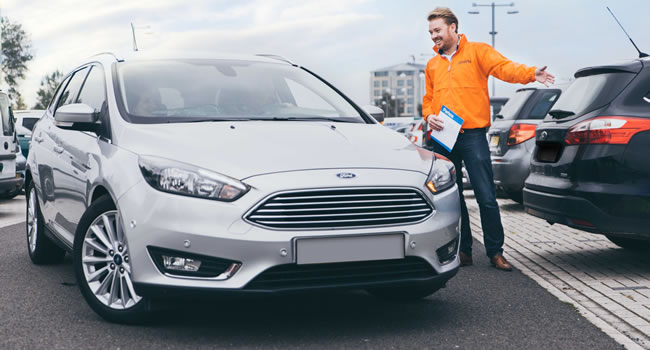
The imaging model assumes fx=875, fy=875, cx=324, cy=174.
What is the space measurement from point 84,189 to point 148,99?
0.64 meters

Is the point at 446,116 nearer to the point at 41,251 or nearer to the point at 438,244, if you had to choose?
the point at 438,244

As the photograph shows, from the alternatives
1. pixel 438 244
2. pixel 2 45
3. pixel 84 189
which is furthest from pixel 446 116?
pixel 2 45

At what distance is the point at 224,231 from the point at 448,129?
2.83 m

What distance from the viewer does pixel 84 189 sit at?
504 cm

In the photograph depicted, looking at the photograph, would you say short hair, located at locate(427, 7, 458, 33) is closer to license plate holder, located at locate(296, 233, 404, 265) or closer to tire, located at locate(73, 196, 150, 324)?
license plate holder, located at locate(296, 233, 404, 265)

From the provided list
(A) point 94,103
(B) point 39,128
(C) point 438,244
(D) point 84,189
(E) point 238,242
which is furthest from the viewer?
(B) point 39,128

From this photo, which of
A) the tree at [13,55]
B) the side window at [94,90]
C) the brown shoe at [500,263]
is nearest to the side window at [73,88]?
the side window at [94,90]

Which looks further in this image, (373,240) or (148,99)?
(148,99)

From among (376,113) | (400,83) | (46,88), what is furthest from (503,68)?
(400,83)

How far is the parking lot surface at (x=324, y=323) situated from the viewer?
4328 mm

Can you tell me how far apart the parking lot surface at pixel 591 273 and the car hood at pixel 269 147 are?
1.38 meters

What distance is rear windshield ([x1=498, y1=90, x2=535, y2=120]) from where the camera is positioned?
35.9 feet

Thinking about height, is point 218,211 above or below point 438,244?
above

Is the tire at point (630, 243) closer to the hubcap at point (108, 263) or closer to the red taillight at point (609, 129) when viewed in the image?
the red taillight at point (609, 129)
